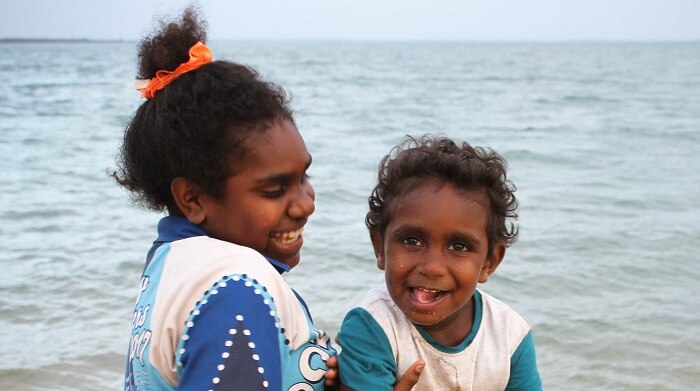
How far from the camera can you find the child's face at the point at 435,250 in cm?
226

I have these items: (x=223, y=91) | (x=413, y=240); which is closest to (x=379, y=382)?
(x=413, y=240)

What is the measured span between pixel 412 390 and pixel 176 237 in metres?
0.79

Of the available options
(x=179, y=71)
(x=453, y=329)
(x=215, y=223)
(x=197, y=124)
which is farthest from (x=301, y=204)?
(x=453, y=329)

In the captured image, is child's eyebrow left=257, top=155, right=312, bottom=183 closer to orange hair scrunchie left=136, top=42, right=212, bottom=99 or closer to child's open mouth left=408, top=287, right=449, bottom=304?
orange hair scrunchie left=136, top=42, right=212, bottom=99

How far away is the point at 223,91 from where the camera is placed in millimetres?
1954

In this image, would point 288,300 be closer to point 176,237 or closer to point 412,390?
point 176,237

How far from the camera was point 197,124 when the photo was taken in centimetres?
193

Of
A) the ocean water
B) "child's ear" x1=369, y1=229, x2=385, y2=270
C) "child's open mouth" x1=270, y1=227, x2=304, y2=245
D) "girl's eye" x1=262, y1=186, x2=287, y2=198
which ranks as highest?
"girl's eye" x1=262, y1=186, x2=287, y2=198

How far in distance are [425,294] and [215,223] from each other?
0.62 metres

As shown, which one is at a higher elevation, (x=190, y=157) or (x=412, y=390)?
(x=190, y=157)

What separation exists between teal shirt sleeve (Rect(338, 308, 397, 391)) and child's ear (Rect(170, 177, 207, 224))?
0.51 meters

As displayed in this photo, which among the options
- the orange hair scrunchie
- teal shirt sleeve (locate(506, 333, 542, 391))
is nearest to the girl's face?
the orange hair scrunchie

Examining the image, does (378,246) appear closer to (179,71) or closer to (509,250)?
(179,71)

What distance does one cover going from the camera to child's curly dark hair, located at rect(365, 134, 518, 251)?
2.32 m
